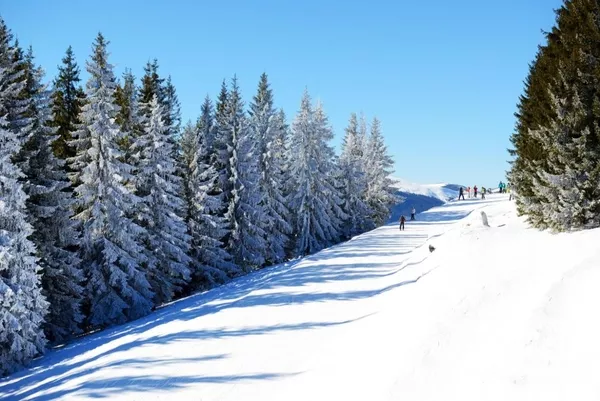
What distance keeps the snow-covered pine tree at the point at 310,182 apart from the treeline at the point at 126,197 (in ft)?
0.46

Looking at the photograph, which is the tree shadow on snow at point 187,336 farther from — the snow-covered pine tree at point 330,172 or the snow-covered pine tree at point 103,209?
the snow-covered pine tree at point 330,172

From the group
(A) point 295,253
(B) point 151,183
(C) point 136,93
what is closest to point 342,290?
(B) point 151,183

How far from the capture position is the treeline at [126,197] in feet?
55.2

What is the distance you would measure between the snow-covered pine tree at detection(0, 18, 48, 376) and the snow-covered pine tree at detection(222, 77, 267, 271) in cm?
1718

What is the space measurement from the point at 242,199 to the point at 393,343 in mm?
26009

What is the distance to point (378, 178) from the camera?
171 feet

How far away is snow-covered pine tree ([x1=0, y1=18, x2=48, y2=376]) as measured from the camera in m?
15.5

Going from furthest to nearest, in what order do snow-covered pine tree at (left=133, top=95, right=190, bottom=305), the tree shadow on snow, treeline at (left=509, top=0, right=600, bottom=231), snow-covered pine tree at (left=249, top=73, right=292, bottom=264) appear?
snow-covered pine tree at (left=249, top=73, right=292, bottom=264)
snow-covered pine tree at (left=133, top=95, right=190, bottom=305)
treeline at (left=509, top=0, right=600, bottom=231)
the tree shadow on snow

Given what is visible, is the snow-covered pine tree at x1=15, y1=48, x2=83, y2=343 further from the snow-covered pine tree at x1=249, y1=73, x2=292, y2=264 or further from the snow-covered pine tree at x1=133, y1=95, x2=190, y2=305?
the snow-covered pine tree at x1=249, y1=73, x2=292, y2=264

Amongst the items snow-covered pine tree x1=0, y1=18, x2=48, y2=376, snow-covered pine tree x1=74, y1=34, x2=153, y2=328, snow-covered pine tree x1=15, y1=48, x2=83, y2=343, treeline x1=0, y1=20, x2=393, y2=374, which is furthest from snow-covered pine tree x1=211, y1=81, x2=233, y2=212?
snow-covered pine tree x1=0, y1=18, x2=48, y2=376

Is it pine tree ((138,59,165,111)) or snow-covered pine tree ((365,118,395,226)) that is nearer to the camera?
pine tree ((138,59,165,111))

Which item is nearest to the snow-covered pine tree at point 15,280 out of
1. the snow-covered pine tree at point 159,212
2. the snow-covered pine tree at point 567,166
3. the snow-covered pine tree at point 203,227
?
the snow-covered pine tree at point 159,212

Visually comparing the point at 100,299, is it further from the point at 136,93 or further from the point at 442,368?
the point at 442,368

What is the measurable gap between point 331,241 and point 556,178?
29986 mm
